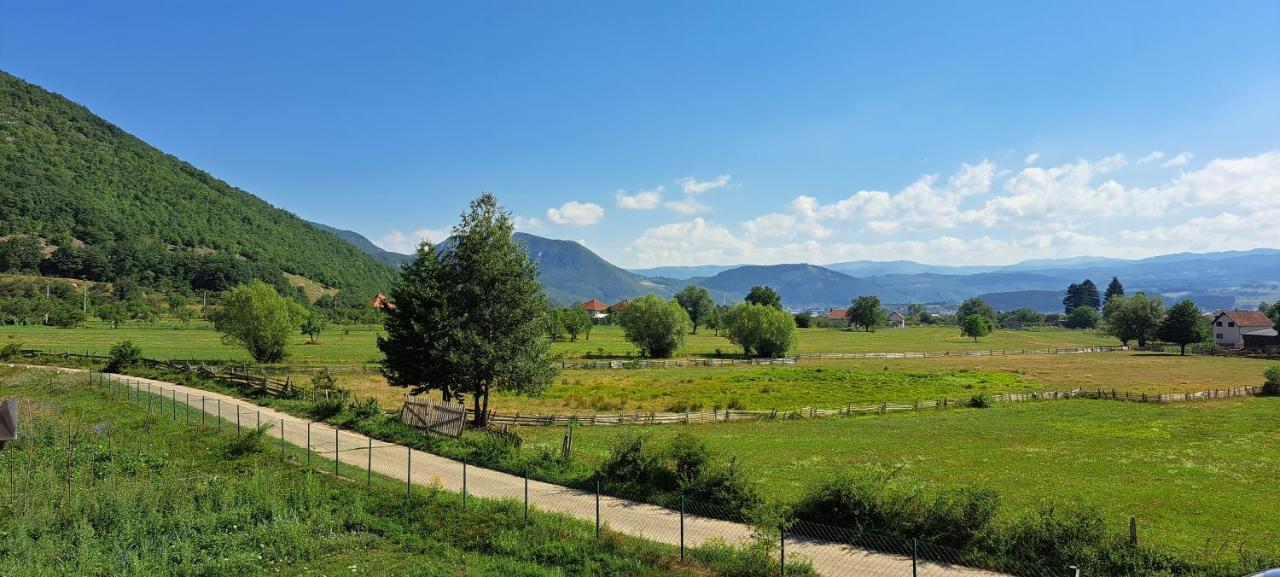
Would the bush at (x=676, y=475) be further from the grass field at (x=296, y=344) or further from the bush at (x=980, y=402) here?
the grass field at (x=296, y=344)

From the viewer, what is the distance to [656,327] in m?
97.5

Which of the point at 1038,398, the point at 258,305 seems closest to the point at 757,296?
the point at 1038,398

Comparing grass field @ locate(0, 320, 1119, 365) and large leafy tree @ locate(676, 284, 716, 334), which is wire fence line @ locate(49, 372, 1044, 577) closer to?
grass field @ locate(0, 320, 1119, 365)

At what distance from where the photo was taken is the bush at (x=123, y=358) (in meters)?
57.4

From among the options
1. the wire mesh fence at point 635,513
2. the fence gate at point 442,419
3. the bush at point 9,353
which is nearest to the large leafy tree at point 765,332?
the fence gate at point 442,419

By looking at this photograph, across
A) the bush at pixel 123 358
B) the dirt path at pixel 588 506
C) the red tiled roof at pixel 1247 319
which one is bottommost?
the dirt path at pixel 588 506

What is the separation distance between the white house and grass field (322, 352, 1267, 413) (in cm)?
4993

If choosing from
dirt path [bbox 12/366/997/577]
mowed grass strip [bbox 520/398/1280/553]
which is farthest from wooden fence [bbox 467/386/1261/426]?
dirt path [bbox 12/366/997/577]

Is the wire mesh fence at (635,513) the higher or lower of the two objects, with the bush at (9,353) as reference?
lower

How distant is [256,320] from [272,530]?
196 feet

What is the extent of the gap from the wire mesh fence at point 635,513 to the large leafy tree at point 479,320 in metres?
6.90

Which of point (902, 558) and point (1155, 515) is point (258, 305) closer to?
point (902, 558)

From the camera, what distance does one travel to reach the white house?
133 m

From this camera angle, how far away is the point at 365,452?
26844 mm
